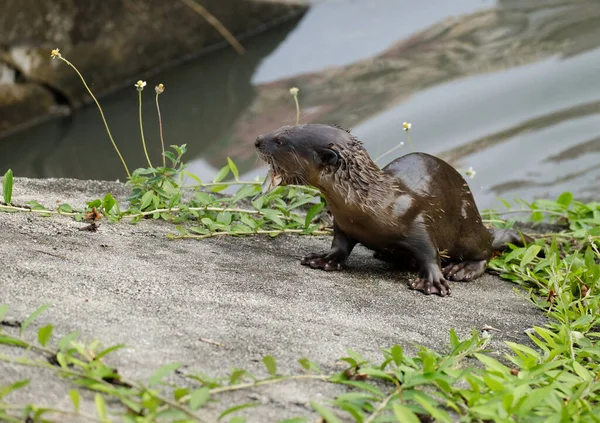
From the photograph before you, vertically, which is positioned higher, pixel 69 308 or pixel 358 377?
pixel 69 308

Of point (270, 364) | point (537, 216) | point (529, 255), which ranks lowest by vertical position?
point (537, 216)

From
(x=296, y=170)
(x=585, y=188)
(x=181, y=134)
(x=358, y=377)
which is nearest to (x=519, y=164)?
(x=585, y=188)

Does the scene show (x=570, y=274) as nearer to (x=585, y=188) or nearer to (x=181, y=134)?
(x=585, y=188)

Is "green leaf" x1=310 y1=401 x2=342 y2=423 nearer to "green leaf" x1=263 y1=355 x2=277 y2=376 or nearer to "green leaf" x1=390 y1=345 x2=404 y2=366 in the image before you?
"green leaf" x1=263 y1=355 x2=277 y2=376

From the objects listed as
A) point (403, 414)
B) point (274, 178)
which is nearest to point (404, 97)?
point (274, 178)

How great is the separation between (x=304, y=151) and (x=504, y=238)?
1.20 meters

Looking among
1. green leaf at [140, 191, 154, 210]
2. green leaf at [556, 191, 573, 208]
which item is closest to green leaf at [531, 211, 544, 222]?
green leaf at [556, 191, 573, 208]

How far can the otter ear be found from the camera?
10.3ft

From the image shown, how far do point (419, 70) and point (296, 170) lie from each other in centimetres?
398

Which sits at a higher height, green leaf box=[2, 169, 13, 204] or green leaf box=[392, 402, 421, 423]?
green leaf box=[2, 169, 13, 204]

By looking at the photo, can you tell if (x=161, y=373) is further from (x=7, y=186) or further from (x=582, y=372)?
(x=7, y=186)

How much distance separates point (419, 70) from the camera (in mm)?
6953

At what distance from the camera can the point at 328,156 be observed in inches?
124

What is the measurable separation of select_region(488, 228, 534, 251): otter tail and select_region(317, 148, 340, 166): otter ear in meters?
1.05
